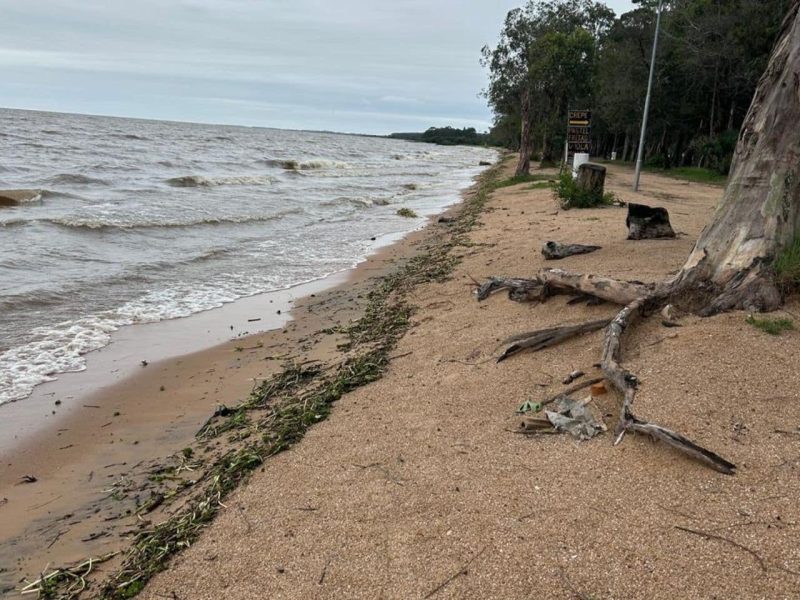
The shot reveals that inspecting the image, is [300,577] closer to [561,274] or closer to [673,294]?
[673,294]

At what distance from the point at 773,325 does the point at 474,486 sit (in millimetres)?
2427

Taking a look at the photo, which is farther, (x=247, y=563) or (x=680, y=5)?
(x=680, y=5)

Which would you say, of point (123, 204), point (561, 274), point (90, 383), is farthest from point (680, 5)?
point (90, 383)

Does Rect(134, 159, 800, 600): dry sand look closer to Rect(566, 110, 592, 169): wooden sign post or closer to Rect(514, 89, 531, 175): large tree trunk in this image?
Rect(566, 110, 592, 169): wooden sign post

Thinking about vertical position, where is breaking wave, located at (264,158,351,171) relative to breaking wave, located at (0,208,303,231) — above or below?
below

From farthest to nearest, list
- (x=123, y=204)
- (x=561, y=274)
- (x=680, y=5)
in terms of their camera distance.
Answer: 1. (x=680, y=5)
2. (x=123, y=204)
3. (x=561, y=274)

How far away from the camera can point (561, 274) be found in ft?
18.8

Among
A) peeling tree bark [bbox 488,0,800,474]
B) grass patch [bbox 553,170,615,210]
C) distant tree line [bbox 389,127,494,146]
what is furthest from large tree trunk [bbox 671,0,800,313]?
distant tree line [bbox 389,127,494,146]

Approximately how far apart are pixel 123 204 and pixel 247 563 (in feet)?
58.1

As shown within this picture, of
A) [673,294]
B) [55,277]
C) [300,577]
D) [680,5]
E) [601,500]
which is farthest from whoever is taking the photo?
[680,5]

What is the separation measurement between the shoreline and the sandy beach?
0.02 m

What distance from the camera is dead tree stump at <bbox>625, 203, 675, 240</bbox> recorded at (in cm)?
870

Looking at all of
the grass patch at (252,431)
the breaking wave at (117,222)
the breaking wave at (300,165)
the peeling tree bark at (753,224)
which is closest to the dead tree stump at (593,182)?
the grass patch at (252,431)

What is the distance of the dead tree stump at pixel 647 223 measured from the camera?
8.70 metres
